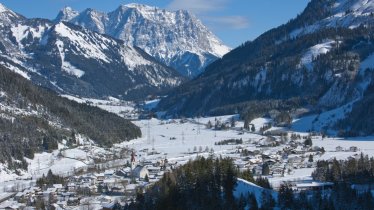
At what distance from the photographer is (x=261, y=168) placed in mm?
110062

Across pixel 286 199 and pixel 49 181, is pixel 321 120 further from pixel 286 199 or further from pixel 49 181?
pixel 286 199

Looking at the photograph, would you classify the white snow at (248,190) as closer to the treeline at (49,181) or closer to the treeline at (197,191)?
the treeline at (197,191)

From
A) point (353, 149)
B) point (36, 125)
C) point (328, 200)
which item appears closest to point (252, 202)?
point (328, 200)

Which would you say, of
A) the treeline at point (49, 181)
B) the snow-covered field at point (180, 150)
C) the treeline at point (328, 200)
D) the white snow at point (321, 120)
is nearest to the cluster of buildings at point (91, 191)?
the treeline at point (49, 181)

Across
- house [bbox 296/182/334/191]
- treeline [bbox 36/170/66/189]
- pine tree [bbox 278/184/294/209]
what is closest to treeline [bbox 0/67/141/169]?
treeline [bbox 36/170/66/189]

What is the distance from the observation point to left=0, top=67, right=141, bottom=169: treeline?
14112cm

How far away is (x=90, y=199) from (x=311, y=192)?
1202 inches

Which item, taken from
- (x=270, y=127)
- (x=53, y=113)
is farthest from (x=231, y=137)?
(x=53, y=113)

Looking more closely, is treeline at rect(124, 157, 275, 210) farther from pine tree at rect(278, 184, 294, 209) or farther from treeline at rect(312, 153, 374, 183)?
treeline at rect(312, 153, 374, 183)

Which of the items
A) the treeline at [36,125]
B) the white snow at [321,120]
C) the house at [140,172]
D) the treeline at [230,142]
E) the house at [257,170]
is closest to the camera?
the house at [257,170]

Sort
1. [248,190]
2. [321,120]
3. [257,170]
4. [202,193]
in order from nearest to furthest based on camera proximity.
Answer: [202,193] < [248,190] < [257,170] < [321,120]

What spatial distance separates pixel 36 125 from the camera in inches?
6230

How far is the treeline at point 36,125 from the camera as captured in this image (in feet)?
463

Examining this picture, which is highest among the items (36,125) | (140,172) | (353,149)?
(36,125)
